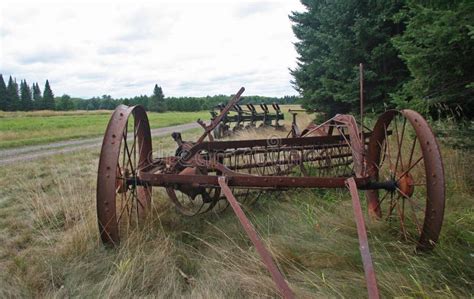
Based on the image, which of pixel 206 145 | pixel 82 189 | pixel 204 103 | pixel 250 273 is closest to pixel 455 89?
pixel 206 145

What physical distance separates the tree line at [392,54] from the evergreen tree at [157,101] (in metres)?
50.9

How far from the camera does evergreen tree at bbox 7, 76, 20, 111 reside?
62094mm

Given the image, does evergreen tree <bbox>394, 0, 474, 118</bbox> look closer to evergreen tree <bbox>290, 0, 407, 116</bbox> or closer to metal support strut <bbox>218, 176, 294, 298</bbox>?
metal support strut <bbox>218, 176, 294, 298</bbox>

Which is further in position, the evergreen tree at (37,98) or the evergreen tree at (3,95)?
the evergreen tree at (37,98)

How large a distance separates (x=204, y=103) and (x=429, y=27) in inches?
2703

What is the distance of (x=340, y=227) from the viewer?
9.91 ft

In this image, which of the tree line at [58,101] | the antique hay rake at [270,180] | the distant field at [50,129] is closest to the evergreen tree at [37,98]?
the tree line at [58,101]

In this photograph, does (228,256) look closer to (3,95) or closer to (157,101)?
(157,101)

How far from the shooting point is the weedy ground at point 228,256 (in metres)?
2.12

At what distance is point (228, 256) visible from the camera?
260cm

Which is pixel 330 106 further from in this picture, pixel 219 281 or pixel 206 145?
pixel 219 281

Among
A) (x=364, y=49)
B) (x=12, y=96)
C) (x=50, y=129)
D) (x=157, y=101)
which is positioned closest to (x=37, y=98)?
(x=12, y=96)

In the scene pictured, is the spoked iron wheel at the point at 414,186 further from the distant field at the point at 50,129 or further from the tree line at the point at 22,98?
the tree line at the point at 22,98

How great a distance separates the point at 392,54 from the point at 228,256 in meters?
6.46
